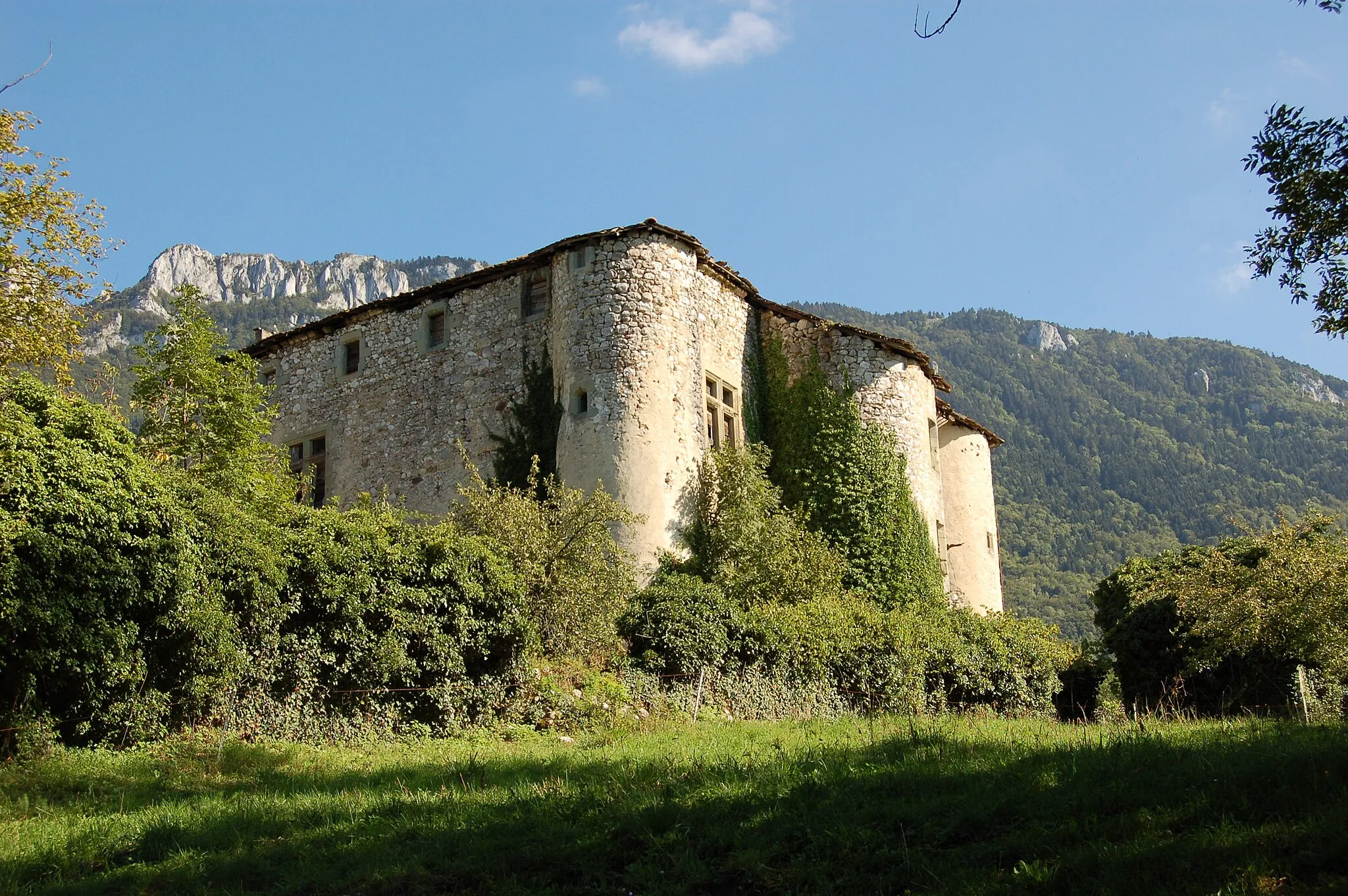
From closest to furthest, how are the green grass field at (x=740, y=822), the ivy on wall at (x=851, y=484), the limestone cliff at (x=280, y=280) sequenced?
the green grass field at (x=740, y=822) → the ivy on wall at (x=851, y=484) → the limestone cliff at (x=280, y=280)

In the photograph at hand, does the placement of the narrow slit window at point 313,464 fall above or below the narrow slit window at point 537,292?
below

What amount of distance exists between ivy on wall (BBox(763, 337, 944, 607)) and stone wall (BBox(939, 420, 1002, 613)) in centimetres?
623


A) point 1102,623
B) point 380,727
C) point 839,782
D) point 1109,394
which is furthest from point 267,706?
point 1109,394

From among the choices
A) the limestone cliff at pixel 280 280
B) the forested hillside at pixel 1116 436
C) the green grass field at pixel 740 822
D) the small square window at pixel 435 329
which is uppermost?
the limestone cliff at pixel 280 280

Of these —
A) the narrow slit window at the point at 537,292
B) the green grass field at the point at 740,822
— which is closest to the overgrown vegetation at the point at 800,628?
the narrow slit window at the point at 537,292

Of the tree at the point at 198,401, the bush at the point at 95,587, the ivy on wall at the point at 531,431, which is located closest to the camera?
the bush at the point at 95,587

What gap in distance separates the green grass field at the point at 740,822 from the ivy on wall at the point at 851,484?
53.2 ft

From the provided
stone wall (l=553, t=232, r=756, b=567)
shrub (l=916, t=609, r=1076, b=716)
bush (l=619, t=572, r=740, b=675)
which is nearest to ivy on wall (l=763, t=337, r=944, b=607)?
shrub (l=916, t=609, r=1076, b=716)

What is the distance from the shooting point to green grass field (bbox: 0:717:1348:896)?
8680mm

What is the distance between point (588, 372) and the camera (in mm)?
28172

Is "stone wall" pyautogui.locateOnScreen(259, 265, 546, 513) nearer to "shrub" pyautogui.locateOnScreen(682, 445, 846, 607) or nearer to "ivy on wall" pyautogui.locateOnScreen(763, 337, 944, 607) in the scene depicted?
"shrub" pyautogui.locateOnScreen(682, 445, 846, 607)

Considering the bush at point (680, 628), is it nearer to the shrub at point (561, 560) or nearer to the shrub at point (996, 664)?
the shrub at point (561, 560)

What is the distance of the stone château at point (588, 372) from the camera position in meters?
27.8

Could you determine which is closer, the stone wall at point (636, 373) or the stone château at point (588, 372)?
the stone wall at point (636, 373)
